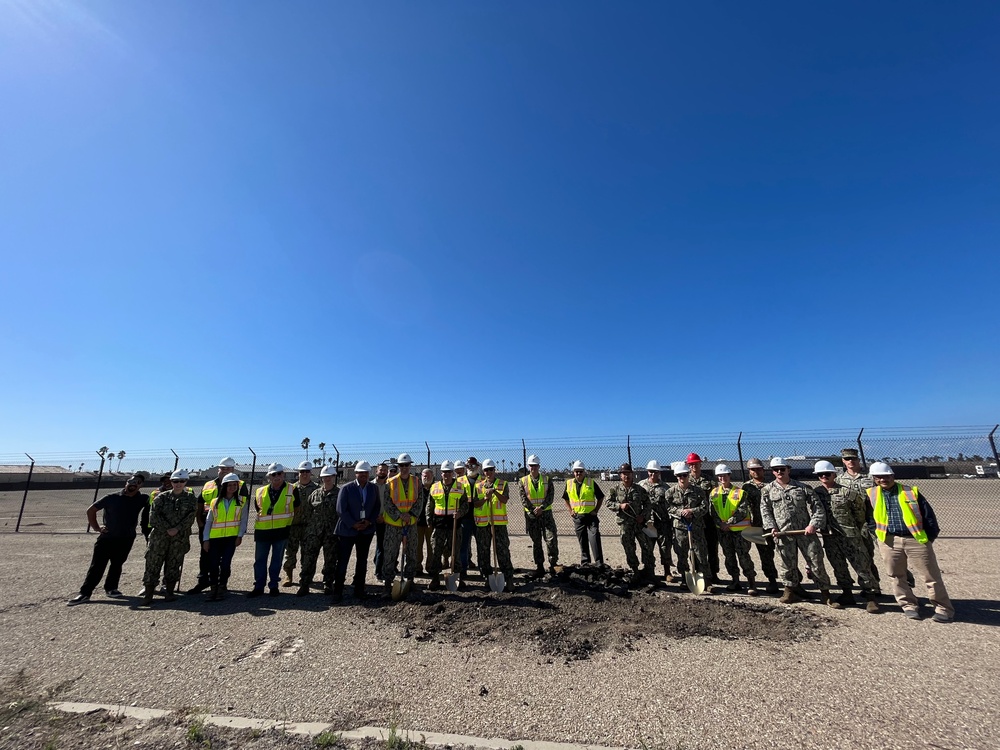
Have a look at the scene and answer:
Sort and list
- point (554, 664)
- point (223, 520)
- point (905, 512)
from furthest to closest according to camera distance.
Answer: point (223, 520), point (905, 512), point (554, 664)

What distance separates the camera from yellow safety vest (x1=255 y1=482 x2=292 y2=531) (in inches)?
280

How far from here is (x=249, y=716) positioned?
11.7ft

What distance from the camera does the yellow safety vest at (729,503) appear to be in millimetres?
7043

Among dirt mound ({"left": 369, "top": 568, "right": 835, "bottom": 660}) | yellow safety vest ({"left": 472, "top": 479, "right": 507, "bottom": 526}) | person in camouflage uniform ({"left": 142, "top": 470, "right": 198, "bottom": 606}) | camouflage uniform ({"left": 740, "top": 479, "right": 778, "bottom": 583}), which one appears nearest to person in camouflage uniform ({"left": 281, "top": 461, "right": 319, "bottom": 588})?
person in camouflage uniform ({"left": 142, "top": 470, "right": 198, "bottom": 606})

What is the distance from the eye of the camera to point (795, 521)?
21.3 ft

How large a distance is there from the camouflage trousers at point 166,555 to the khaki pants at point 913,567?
33.4 ft

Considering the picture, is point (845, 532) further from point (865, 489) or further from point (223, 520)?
point (223, 520)

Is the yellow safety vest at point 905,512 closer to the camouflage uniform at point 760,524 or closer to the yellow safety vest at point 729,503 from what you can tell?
the camouflage uniform at point 760,524

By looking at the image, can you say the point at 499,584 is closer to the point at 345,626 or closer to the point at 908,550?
the point at 345,626

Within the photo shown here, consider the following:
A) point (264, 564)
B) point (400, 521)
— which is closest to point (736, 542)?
point (400, 521)

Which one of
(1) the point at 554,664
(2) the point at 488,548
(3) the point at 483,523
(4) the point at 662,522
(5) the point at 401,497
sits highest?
(5) the point at 401,497

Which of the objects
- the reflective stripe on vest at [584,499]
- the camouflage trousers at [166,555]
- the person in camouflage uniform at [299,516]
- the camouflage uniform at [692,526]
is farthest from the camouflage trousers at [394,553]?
the camouflage uniform at [692,526]

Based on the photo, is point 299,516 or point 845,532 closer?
point 845,532

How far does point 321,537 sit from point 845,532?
323 inches
